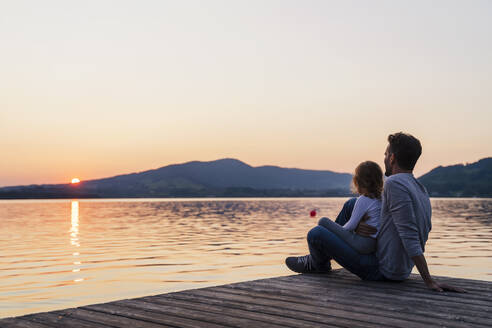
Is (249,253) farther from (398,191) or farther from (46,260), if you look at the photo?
(398,191)

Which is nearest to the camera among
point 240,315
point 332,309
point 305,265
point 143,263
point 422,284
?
point 240,315

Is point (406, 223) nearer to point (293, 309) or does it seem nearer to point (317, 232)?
point (317, 232)

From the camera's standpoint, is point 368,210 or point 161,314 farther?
point 368,210

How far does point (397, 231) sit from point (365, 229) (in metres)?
0.52

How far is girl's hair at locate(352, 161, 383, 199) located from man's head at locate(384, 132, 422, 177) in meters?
0.42

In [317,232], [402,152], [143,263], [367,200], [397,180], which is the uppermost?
[402,152]

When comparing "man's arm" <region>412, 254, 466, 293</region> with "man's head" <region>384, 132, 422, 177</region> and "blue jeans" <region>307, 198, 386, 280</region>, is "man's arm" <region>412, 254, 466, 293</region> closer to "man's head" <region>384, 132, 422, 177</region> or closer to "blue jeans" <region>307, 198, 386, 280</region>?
"blue jeans" <region>307, 198, 386, 280</region>

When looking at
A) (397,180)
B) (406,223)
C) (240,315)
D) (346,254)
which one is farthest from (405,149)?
(240,315)

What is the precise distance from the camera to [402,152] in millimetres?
6391

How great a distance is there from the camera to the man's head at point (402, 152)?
6.32 m

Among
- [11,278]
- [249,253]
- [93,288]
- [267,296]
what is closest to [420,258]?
[267,296]

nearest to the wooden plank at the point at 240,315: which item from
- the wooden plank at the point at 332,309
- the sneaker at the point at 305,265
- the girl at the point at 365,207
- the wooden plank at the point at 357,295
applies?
the wooden plank at the point at 332,309

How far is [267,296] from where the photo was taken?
638 centimetres

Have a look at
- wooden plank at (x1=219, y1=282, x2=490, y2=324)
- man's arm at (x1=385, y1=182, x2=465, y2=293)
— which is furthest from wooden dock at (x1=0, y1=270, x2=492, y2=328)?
man's arm at (x1=385, y1=182, x2=465, y2=293)
